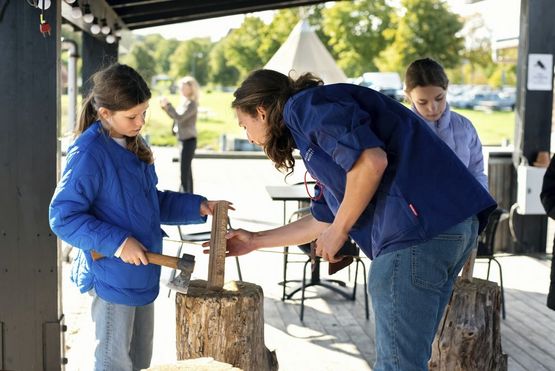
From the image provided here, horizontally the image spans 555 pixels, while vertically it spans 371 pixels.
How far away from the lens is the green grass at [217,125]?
31.2 metres

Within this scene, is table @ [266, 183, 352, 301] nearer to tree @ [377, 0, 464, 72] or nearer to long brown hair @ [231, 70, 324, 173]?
long brown hair @ [231, 70, 324, 173]

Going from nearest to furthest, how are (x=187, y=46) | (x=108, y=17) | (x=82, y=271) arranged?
(x=82, y=271)
(x=108, y=17)
(x=187, y=46)

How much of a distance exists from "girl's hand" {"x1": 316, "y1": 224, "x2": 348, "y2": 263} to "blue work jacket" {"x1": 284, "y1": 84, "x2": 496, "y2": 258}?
12 centimetres

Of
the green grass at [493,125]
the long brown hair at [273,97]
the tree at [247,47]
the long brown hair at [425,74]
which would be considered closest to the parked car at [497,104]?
the green grass at [493,125]

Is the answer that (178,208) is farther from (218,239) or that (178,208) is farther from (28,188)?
(28,188)

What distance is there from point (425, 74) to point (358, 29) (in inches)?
1373

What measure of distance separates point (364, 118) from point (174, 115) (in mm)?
9291

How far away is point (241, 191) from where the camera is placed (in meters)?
14.3

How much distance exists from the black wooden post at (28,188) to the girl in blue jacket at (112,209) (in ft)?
2.81

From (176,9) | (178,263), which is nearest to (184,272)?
(178,263)

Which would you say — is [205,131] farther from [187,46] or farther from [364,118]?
[364,118]

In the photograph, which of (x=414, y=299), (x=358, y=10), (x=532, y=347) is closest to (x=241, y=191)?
(x=532, y=347)

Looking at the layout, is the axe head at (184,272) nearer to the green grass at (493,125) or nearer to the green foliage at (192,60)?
the green grass at (493,125)

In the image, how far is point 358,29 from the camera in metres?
38.3
